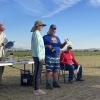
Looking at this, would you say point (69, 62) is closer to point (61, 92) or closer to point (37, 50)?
point (61, 92)

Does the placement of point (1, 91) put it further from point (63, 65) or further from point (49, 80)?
point (63, 65)

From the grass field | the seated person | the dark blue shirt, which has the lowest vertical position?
the grass field

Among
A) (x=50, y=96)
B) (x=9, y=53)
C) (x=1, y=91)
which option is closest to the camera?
(x=50, y=96)

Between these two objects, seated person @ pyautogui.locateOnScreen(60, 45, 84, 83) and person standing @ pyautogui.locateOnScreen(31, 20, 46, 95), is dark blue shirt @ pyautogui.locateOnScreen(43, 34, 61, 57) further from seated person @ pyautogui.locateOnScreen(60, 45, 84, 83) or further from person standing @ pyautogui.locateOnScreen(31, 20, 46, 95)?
seated person @ pyautogui.locateOnScreen(60, 45, 84, 83)

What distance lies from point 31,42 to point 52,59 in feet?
3.62

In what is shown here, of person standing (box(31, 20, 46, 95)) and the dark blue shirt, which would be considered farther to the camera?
the dark blue shirt

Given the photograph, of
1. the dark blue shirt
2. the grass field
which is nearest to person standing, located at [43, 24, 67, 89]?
the dark blue shirt

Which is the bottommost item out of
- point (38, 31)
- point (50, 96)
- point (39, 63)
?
point (50, 96)

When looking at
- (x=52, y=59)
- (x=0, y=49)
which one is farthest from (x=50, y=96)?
(x=0, y=49)

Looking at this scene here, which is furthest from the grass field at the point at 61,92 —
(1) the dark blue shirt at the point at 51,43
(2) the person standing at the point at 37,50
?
(1) the dark blue shirt at the point at 51,43

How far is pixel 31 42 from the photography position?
9.72m

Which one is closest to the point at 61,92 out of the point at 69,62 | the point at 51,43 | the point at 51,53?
the point at 51,53

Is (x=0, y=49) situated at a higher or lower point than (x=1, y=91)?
higher

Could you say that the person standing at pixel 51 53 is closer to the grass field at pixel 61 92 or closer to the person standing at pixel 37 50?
the grass field at pixel 61 92
